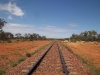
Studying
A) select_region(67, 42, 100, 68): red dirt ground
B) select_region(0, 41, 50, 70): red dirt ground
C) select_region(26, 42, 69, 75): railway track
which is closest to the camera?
select_region(26, 42, 69, 75): railway track

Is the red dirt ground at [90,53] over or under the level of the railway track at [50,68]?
under

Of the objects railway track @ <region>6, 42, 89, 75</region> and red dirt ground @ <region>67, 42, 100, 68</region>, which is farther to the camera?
red dirt ground @ <region>67, 42, 100, 68</region>

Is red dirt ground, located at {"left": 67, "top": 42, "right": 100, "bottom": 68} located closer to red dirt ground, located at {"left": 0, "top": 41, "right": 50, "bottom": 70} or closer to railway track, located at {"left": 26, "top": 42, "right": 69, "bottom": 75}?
railway track, located at {"left": 26, "top": 42, "right": 69, "bottom": 75}

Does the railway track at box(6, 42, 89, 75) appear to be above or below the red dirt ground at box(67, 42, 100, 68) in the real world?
above

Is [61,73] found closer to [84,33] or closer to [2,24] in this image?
[2,24]

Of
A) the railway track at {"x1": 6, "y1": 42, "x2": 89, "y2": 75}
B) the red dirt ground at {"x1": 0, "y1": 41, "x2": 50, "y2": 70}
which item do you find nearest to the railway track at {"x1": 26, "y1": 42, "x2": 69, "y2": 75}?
the railway track at {"x1": 6, "y1": 42, "x2": 89, "y2": 75}

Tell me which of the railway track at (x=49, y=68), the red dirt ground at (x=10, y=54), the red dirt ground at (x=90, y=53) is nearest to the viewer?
the railway track at (x=49, y=68)

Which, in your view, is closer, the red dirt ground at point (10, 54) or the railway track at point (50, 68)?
the railway track at point (50, 68)

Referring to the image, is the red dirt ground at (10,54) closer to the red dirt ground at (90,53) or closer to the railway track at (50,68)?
the railway track at (50,68)

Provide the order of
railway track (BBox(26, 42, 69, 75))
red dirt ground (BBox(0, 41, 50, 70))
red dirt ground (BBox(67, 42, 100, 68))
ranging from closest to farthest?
railway track (BBox(26, 42, 69, 75)) < red dirt ground (BBox(0, 41, 50, 70)) < red dirt ground (BBox(67, 42, 100, 68))

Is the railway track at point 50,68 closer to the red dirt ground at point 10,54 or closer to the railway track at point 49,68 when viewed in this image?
the railway track at point 49,68

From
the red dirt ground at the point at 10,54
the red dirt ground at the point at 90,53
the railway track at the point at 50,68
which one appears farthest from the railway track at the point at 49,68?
the red dirt ground at the point at 90,53

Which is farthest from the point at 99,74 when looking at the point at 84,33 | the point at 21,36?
the point at 21,36

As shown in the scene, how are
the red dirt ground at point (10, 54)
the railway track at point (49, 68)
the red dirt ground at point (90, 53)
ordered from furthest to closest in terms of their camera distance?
the red dirt ground at point (90, 53) → the red dirt ground at point (10, 54) → the railway track at point (49, 68)
